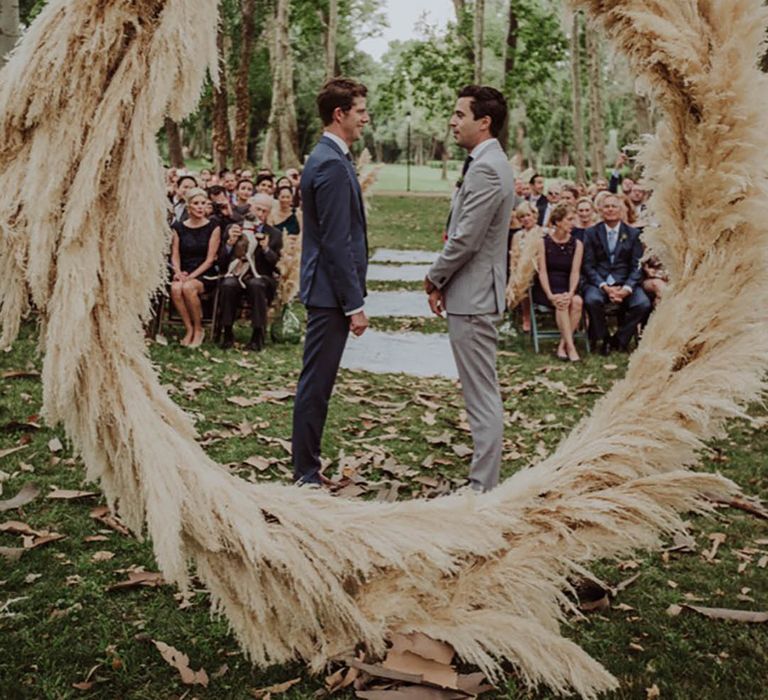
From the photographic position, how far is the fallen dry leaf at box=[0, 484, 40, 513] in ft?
16.0

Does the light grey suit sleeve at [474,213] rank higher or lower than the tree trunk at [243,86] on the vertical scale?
lower

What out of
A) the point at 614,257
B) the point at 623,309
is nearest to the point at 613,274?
the point at 614,257

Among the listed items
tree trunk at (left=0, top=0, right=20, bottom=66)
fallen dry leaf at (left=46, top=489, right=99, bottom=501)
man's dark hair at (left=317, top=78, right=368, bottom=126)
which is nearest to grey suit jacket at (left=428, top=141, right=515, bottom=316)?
man's dark hair at (left=317, top=78, right=368, bottom=126)

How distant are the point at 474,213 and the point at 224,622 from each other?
2605 millimetres

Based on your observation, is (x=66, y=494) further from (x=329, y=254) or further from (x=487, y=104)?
(x=487, y=104)

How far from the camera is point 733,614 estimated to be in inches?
151

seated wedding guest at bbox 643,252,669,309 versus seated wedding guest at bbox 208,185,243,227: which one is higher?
seated wedding guest at bbox 208,185,243,227

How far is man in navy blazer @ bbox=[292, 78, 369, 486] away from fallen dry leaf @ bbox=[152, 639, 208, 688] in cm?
178

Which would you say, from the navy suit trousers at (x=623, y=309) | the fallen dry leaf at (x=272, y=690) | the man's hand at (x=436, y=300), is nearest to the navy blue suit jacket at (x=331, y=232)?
the man's hand at (x=436, y=300)

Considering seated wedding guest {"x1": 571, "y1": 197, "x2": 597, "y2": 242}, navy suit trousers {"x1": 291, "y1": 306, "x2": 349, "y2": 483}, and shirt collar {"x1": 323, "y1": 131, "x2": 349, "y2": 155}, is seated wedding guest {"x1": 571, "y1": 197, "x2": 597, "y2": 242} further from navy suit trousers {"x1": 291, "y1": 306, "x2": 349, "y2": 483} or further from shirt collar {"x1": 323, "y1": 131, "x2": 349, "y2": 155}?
navy suit trousers {"x1": 291, "y1": 306, "x2": 349, "y2": 483}

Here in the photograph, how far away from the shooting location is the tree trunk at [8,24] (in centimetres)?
777

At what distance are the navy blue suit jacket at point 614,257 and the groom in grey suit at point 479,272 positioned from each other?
209 inches

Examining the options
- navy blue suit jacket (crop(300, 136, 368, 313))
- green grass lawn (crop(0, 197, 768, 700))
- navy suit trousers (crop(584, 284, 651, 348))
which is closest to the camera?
green grass lawn (crop(0, 197, 768, 700))

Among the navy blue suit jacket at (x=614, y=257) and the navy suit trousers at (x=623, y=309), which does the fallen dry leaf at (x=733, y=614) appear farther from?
the navy blue suit jacket at (x=614, y=257)
